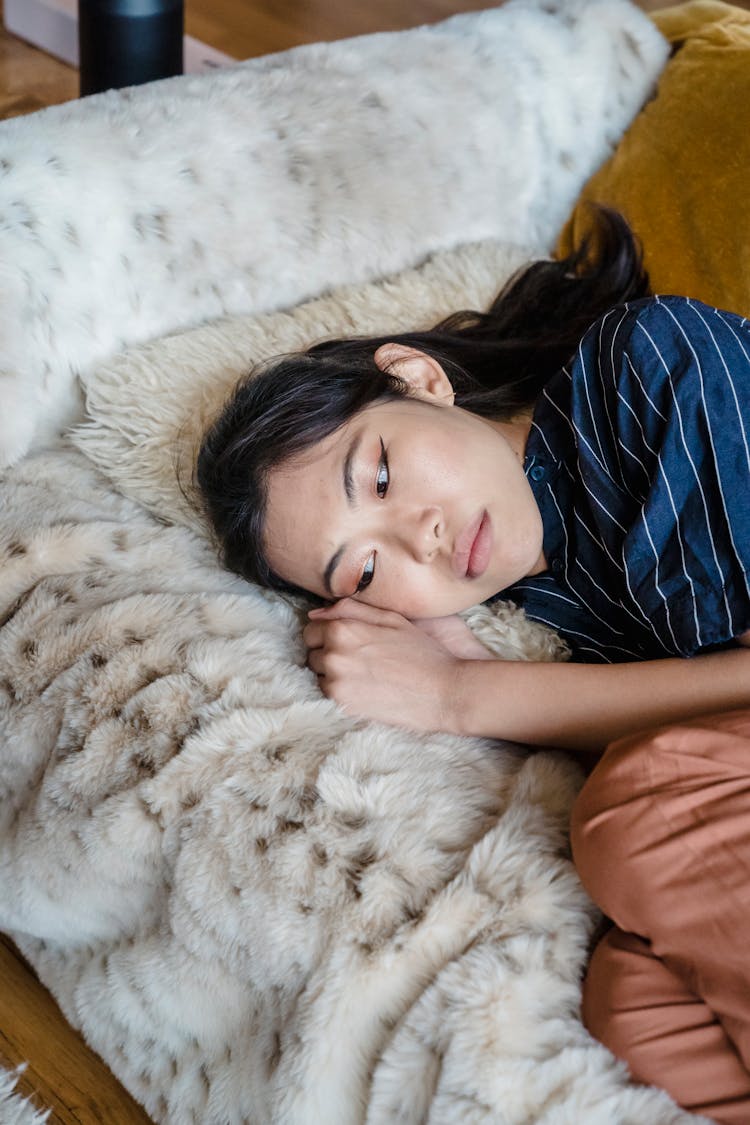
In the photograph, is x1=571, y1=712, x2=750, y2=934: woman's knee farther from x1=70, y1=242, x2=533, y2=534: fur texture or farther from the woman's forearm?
x1=70, y1=242, x2=533, y2=534: fur texture

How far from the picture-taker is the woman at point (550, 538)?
0.96 metres

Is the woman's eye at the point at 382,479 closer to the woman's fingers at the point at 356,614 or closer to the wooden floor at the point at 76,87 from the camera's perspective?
the woman's fingers at the point at 356,614

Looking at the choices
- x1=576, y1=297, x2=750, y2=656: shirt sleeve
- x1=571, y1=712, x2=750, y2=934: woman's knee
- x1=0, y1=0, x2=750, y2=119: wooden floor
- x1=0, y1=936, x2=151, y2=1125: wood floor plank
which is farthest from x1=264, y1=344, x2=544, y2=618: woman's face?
x1=0, y1=0, x2=750, y2=119: wooden floor

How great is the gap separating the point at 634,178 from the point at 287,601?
797mm

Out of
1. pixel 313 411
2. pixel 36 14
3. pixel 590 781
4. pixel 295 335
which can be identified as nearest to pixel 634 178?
pixel 295 335

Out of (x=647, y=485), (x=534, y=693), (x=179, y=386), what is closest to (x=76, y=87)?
(x=179, y=386)

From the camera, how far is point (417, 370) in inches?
46.9

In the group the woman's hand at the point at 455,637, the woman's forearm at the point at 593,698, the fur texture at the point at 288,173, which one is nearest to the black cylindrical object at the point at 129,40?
the fur texture at the point at 288,173

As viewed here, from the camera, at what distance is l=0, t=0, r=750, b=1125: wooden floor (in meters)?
1.01

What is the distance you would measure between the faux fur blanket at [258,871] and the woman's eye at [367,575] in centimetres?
8

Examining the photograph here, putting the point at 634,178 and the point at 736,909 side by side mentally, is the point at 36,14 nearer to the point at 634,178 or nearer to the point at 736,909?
the point at 634,178

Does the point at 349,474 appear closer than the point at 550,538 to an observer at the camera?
Yes

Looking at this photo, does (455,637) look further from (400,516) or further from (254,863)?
(254,863)

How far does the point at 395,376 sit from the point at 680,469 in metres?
0.31
